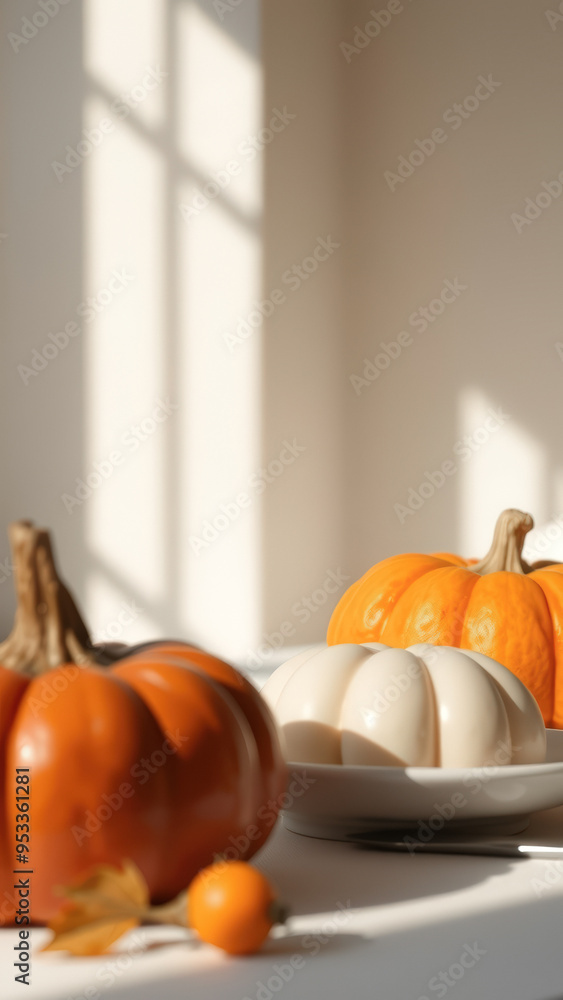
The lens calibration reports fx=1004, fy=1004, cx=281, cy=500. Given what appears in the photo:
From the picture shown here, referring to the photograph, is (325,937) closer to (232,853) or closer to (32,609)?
(232,853)

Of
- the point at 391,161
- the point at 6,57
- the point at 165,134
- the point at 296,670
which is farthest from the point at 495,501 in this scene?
the point at 296,670

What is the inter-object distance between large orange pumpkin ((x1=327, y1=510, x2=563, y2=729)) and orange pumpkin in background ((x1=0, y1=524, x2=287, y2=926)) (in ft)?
1.78

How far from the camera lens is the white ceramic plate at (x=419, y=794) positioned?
0.64 metres

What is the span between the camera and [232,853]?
0.55 m
